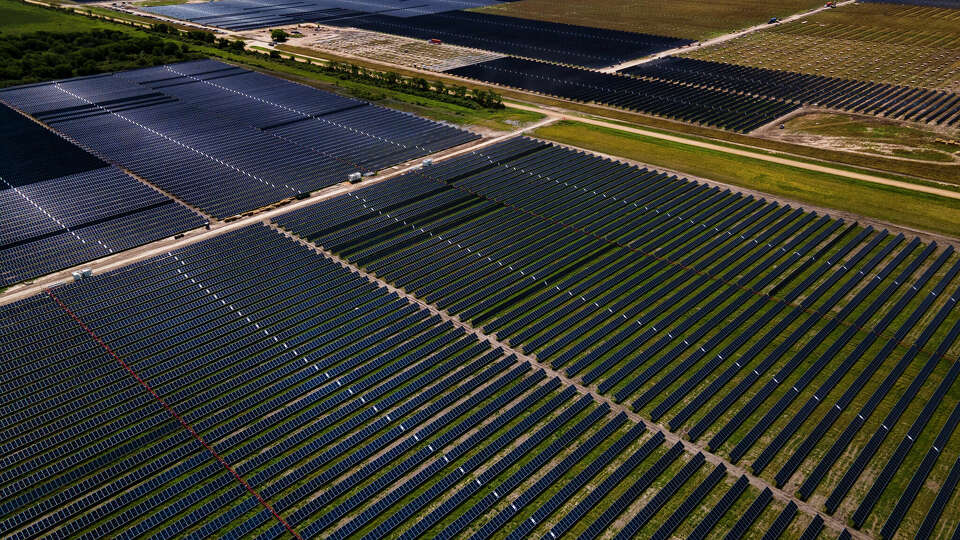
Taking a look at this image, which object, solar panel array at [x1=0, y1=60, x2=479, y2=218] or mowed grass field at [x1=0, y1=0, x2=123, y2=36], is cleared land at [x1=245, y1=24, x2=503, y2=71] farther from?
mowed grass field at [x1=0, y1=0, x2=123, y2=36]

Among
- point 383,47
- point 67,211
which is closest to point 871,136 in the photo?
point 383,47

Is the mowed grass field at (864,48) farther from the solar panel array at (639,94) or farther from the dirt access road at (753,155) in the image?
the dirt access road at (753,155)

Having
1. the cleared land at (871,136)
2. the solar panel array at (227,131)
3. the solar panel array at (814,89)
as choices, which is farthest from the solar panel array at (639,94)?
the solar panel array at (227,131)

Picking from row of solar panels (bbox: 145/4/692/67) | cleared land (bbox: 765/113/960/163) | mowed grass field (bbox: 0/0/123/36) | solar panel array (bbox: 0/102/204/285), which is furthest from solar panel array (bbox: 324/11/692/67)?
solar panel array (bbox: 0/102/204/285)

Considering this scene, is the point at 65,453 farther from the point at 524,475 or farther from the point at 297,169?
the point at 297,169

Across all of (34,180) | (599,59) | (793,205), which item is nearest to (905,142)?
(793,205)
